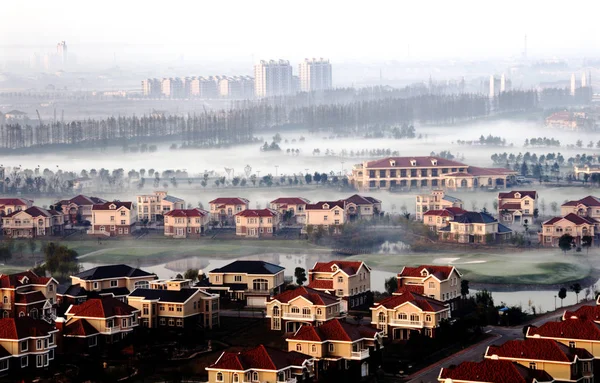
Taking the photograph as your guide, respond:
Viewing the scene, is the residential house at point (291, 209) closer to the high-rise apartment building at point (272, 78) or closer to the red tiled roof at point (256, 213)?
the red tiled roof at point (256, 213)

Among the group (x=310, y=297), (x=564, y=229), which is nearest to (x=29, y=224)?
(x=564, y=229)

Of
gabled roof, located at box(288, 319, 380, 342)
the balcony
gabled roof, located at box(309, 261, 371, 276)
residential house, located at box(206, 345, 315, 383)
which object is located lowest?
the balcony

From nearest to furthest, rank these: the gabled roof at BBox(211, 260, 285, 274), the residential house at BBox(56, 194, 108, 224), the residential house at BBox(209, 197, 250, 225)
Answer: the gabled roof at BBox(211, 260, 285, 274), the residential house at BBox(56, 194, 108, 224), the residential house at BBox(209, 197, 250, 225)

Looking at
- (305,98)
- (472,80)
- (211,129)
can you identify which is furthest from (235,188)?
(472,80)

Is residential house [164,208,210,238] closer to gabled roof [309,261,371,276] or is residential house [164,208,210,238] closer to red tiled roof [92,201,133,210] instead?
red tiled roof [92,201,133,210]

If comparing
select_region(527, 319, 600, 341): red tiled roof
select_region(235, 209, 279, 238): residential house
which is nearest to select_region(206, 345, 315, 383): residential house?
select_region(527, 319, 600, 341): red tiled roof

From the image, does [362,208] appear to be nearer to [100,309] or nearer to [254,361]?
[100,309]

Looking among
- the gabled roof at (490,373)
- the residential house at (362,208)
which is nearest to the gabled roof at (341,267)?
the gabled roof at (490,373)
